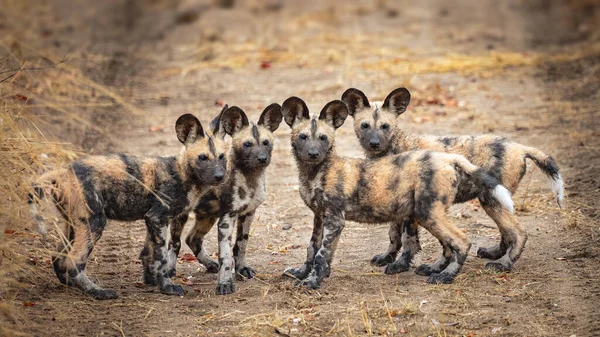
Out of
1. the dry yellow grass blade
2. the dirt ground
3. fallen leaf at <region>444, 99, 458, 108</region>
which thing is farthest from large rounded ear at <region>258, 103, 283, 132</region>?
the dry yellow grass blade

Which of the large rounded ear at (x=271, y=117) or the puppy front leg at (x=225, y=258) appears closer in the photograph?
the puppy front leg at (x=225, y=258)

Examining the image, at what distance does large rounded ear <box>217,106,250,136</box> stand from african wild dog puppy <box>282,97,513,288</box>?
30cm

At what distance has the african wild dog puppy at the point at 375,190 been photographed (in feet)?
18.0

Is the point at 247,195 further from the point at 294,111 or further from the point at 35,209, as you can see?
the point at 35,209

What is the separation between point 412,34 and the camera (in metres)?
14.8

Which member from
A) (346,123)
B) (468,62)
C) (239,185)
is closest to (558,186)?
(239,185)

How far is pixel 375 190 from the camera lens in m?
5.68

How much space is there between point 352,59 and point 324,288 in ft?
25.1

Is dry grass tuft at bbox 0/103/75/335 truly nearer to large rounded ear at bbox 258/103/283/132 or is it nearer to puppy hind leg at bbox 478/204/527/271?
large rounded ear at bbox 258/103/283/132

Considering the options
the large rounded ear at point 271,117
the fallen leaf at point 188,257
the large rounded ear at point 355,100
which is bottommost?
the fallen leaf at point 188,257

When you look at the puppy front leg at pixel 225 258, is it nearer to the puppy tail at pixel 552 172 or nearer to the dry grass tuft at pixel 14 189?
the dry grass tuft at pixel 14 189

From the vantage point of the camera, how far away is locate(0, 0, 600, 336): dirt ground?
4.99 meters

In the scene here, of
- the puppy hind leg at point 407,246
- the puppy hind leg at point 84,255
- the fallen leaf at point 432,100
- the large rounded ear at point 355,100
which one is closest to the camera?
the puppy hind leg at point 84,255

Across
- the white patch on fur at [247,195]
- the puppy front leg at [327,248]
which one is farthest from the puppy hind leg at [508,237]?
the white patch on fur at [247,195]
